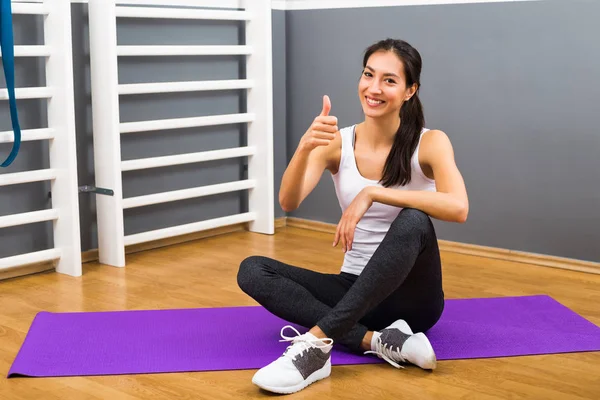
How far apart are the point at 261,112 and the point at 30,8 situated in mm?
1186

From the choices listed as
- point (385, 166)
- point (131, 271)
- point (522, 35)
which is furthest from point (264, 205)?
point (385, 166)

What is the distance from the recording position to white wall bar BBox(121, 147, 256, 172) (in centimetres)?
327

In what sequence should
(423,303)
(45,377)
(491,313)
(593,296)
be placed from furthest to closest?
(593,296), (491,313), (423,303), (45,377)

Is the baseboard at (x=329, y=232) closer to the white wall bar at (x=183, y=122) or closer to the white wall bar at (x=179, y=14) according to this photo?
the white wall bar at (x=183, y=122)

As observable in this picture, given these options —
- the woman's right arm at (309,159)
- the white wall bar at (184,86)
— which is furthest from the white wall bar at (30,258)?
the woman's right arm at (309,159)

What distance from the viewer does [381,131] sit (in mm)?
2254

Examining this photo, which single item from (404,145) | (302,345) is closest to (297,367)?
(302,345)

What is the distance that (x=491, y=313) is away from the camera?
8.57 ft

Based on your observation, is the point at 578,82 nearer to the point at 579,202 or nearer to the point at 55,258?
the point at 579,202

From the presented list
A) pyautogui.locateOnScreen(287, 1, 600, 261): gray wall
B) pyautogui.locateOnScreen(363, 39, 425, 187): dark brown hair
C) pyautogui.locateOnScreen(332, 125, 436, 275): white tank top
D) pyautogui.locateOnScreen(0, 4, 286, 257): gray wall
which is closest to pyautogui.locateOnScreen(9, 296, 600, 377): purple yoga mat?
pyautogui.locateOnScreen(332, 125, 436, 275): white tank top

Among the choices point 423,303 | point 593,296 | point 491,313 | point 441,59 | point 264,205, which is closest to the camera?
point 423,303

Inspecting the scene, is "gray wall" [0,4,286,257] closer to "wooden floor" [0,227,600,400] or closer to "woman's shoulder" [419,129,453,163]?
"wooden floor" [0,227,600,400]

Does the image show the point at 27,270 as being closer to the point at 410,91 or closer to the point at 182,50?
the point at 182,50

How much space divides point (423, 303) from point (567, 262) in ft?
3.90
